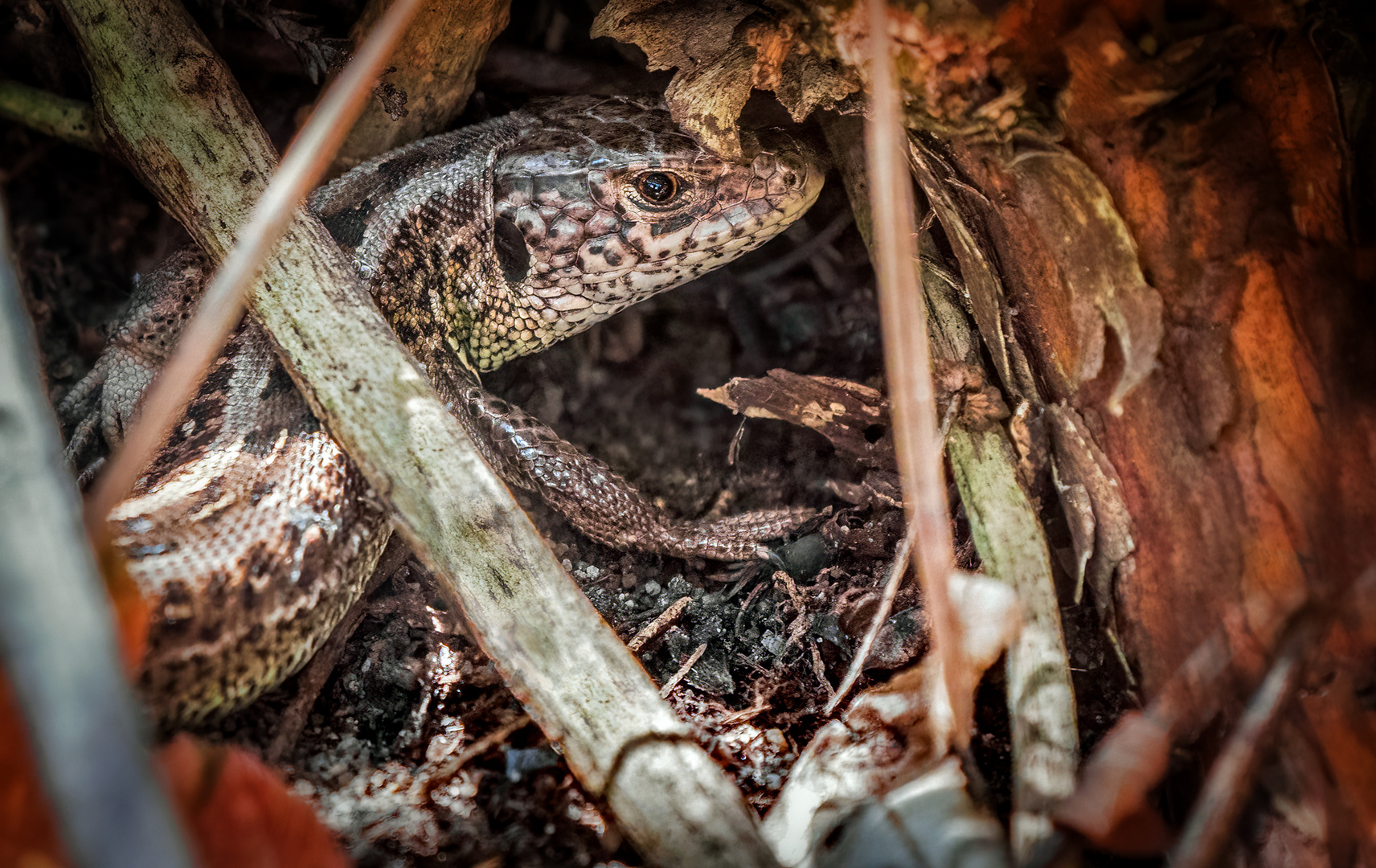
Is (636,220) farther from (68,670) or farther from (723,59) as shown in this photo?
(68,670)

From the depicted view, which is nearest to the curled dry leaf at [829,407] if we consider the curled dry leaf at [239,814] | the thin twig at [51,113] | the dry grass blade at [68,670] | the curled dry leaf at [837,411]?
the curled dry leaf at [837,411]

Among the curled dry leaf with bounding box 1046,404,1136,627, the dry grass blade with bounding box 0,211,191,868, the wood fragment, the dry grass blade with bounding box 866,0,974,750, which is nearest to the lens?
the dry grass blade with bounding box 0,211,191,868

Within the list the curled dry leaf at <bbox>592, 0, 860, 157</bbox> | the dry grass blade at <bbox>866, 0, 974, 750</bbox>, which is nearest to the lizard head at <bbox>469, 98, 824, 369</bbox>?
the curled dry leaf at <bbox>592, 0, 860, 157</bbox>

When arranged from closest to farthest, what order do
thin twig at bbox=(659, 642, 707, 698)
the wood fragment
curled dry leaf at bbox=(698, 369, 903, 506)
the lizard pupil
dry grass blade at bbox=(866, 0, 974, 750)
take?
dry grass blade at bbox=(866, 0, 974, 750) → the wood fragment → thin twig at bbox=(659, 642, 707, 698) → curled dry leaf at bbox=(698, 369, 903, 506) → the lizard pupil

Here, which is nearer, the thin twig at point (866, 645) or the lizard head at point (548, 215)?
the thin twig at point (866, 645)

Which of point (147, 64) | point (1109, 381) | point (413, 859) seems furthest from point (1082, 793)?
point (147, 64)

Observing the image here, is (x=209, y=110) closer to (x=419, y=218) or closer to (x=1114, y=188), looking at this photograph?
(x=419, y=218)

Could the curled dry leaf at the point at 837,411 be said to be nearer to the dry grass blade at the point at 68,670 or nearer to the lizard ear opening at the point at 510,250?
the lizard ear opening at the point at 510,250

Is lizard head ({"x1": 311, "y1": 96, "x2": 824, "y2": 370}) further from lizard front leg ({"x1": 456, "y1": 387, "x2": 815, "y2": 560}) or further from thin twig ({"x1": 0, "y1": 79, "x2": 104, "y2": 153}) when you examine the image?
thin twig ({"x1": 0, "y1": 79, "x2": 104, "y2": 153})
